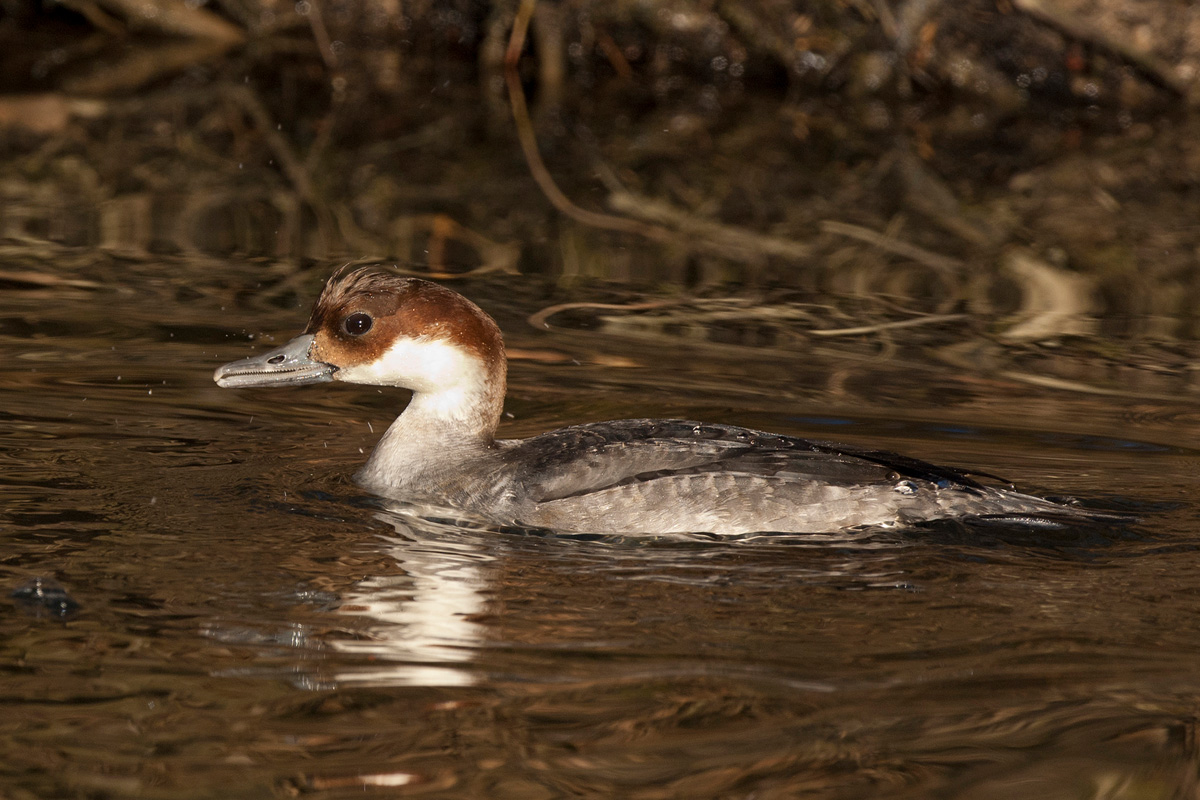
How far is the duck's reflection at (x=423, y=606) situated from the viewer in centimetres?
441

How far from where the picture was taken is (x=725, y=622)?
4.77 meters

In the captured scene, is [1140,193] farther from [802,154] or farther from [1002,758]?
[1002,758]

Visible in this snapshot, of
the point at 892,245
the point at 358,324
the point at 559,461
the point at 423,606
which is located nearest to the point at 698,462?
the point at 559,461

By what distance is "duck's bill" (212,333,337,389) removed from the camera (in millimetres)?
6109

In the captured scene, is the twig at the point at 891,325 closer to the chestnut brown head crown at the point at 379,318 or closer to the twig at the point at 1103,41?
the chestnut brown head crown at the point at 379,318

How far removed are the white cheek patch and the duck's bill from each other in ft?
0.33

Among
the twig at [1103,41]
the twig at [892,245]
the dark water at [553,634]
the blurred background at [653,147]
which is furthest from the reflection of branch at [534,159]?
the twig at [1103,41]

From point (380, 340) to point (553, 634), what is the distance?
6.13 ft

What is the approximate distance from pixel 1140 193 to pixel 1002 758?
797 centimetres

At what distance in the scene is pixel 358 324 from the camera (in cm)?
612

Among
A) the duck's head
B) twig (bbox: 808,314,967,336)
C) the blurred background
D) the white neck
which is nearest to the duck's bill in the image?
the duck's head

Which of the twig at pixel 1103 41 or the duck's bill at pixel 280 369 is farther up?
the twig at pixel 1103 41

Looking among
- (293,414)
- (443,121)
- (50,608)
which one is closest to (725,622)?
(50,608)

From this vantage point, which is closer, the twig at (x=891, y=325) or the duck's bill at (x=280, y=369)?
the duck's bill at (x=280, y=369)
